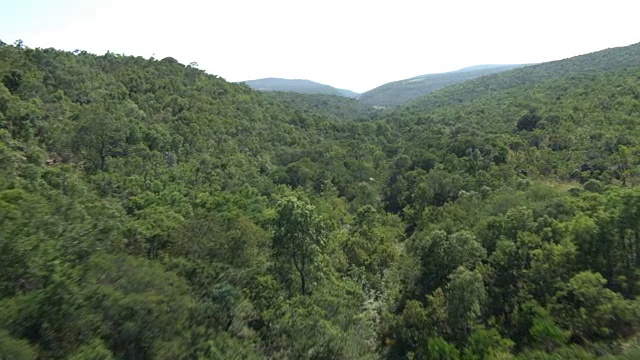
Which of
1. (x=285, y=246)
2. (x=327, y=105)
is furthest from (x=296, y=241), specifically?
(x=327, y=105)

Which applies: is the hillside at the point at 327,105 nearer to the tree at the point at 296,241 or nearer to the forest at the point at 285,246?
the forest at the point at 285,246

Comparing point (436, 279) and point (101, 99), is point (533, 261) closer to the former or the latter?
point (436, 279)

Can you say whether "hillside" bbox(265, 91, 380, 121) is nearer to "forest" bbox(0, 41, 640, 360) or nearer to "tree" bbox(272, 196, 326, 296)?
"forest" bbox(0, 41, 640, 360)

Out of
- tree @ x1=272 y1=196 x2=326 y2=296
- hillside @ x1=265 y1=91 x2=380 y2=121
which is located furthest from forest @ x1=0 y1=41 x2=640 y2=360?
hillside @ x1=265 y1=91 x2=380 y2=121

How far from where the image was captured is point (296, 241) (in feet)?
77.0

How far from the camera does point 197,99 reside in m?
72.8

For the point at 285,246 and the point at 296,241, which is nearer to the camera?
the point at 296,241

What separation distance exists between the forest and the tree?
102 mm

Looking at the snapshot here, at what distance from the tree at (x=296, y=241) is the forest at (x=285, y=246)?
102mm

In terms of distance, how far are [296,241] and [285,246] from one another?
2.56ft

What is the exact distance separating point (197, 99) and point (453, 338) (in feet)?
200

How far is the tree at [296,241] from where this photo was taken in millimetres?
23516

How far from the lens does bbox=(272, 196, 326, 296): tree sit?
23.5 m

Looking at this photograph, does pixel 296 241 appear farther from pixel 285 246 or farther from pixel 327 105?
pixel 327 105
